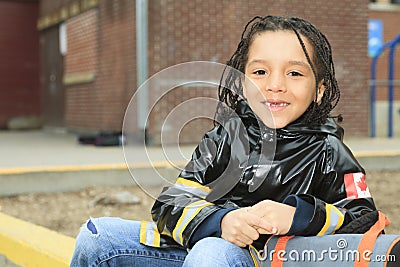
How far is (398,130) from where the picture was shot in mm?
13055

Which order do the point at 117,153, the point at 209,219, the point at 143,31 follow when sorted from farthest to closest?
1. the point at 143,31
2. the point at 117,153
3. the point at 209,219

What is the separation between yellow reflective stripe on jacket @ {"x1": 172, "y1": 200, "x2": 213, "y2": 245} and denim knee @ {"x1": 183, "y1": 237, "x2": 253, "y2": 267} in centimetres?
13

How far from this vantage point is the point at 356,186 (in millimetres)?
1913

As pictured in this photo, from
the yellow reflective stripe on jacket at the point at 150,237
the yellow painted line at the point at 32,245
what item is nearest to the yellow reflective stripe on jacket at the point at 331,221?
the yellow reflective stripe on jacket at the point at 150,237

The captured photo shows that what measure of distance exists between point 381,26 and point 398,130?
2.29 m

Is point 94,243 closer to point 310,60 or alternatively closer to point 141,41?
point 310,60

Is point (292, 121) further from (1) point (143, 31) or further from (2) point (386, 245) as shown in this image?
(1) point (143, 31)

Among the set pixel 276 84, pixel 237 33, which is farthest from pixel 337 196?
pixel 237 33

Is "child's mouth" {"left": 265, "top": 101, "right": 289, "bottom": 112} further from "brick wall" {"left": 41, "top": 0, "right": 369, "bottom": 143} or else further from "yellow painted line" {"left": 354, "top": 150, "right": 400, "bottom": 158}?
"brick wall" {"left": 41, "top": 0, "right": 369, "bottom": 143}

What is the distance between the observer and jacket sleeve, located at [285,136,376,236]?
5.93 feet

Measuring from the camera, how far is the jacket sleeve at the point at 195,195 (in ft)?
6.33

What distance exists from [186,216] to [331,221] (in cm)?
39

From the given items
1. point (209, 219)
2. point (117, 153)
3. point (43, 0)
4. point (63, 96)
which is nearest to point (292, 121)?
point (209, 219)

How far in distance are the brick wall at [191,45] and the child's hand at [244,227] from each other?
654cm
